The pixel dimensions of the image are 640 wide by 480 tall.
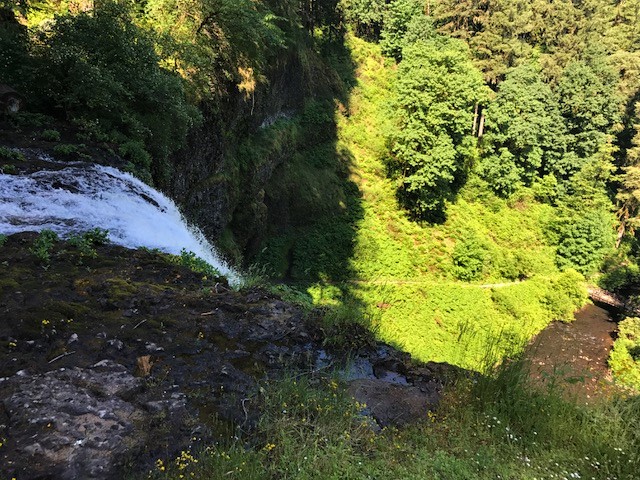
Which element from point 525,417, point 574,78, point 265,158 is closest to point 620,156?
point 574,78

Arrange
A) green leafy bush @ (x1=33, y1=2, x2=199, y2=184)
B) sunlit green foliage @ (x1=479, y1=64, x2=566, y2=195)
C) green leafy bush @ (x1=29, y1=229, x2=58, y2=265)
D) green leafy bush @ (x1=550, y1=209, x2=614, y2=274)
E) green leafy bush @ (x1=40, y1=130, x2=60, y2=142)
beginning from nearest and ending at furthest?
green leafy bush @ (x1=29, y1=229, x2=58, y2=265) → green leafy bush @ (x1=40, y1=130, x2=60, y2=142) → green leafy bush @ (x1=33, y1=2, x2=199, y2=184) → green leafy bush @ (x1=550, y1=209, x2=614, y2=274) → sunlit green foliage @ (x1=479, y1=64, x2=566, y2=195)

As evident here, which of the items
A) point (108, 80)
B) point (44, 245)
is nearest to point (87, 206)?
point (44, 245)

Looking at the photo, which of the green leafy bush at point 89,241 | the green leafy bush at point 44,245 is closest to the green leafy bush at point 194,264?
the green leafy bush at point 89,241

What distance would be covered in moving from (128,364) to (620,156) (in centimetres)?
5021

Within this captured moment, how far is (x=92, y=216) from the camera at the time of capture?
26.3 ft

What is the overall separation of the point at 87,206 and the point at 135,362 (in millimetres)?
4821

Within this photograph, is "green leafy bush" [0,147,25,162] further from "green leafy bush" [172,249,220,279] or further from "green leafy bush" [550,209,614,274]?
"green leafy bush" [550,209,614,274]

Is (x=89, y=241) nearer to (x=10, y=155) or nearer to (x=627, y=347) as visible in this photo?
(x=10, y=155)

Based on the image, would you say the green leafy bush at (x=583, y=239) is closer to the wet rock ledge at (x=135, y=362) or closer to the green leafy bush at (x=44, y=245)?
the wet rock ledge at (x=135, y=362)

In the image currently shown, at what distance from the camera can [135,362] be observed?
15.2 feet

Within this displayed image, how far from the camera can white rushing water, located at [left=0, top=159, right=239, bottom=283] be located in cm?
739

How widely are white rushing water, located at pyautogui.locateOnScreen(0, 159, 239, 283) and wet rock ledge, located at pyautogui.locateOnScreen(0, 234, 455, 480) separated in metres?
0.74

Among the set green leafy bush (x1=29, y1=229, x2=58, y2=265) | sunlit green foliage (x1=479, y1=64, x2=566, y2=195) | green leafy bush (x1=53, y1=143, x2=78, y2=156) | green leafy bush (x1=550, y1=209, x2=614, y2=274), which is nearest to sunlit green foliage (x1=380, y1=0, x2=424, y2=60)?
sunlit green foliage (x1=479, y1=64, x2=566, y2=195)

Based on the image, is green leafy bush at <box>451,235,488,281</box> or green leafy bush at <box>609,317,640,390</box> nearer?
green leafy bush at <box>609,317,640,390</box>
